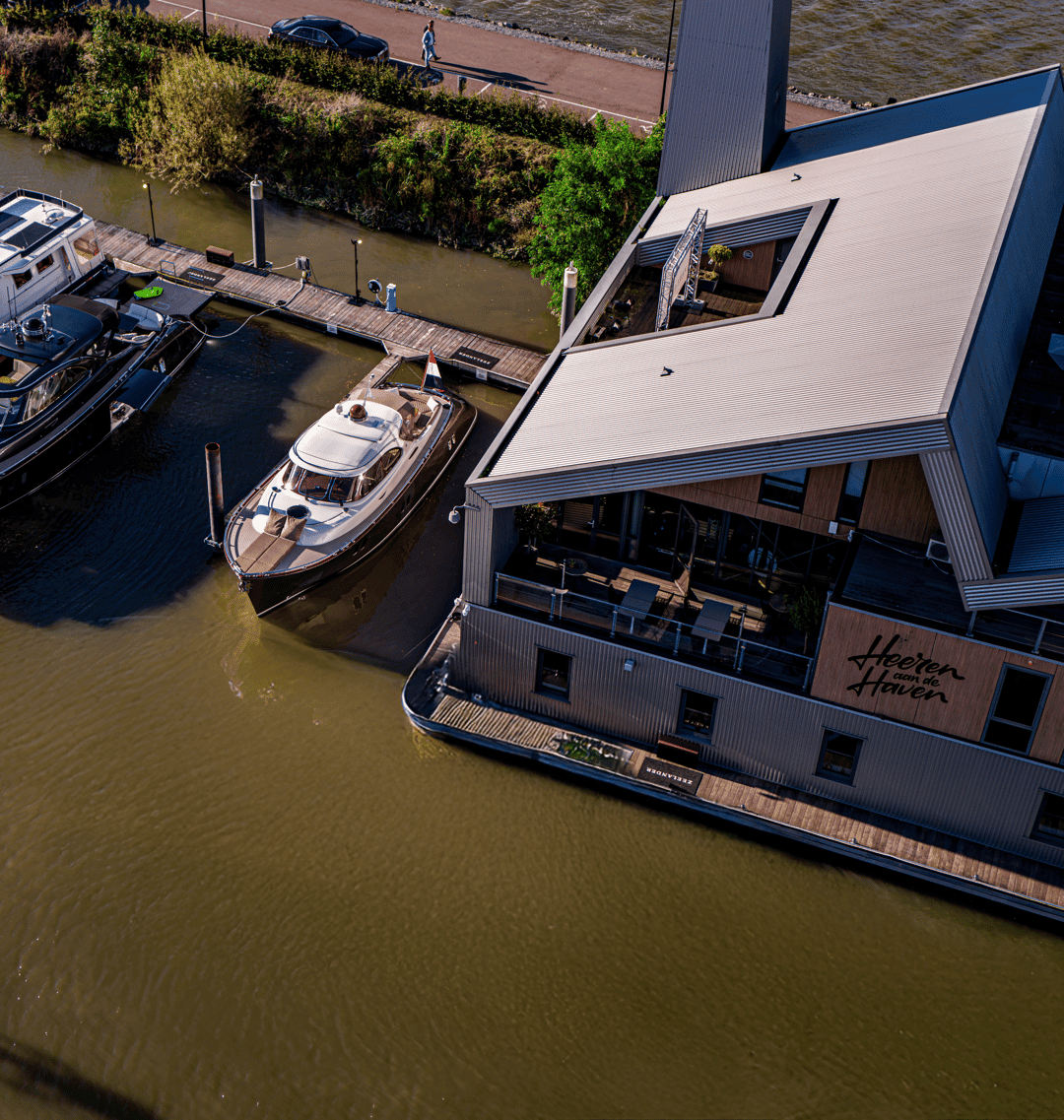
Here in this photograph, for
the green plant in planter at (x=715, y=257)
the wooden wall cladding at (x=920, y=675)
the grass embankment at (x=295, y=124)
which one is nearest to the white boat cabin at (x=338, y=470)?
the green plant in planter at (x=715, y=257)

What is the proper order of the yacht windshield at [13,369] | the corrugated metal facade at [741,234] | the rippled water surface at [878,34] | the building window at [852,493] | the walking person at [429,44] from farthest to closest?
the rippled water surface at [878,34] < the walking person at [429,44] < the yacht windshield at [13,369] < the corrugated metal facade at [741,234] < the building window at [852,493]

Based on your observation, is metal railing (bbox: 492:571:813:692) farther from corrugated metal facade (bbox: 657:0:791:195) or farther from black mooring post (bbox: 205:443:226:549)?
corrugated metal facade (bbox: 657:0:791:195)

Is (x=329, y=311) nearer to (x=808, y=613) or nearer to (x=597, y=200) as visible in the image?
(x=597, y=200)

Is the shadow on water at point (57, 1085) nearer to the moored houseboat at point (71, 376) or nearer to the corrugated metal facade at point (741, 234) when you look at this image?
the moored houseboat at point (71, 376)

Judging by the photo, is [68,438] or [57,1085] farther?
[68,438]

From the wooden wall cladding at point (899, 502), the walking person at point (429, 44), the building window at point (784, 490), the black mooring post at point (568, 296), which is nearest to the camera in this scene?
the wooden wall cladding at point (899, 502)

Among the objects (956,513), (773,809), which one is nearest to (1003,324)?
(956,513)
